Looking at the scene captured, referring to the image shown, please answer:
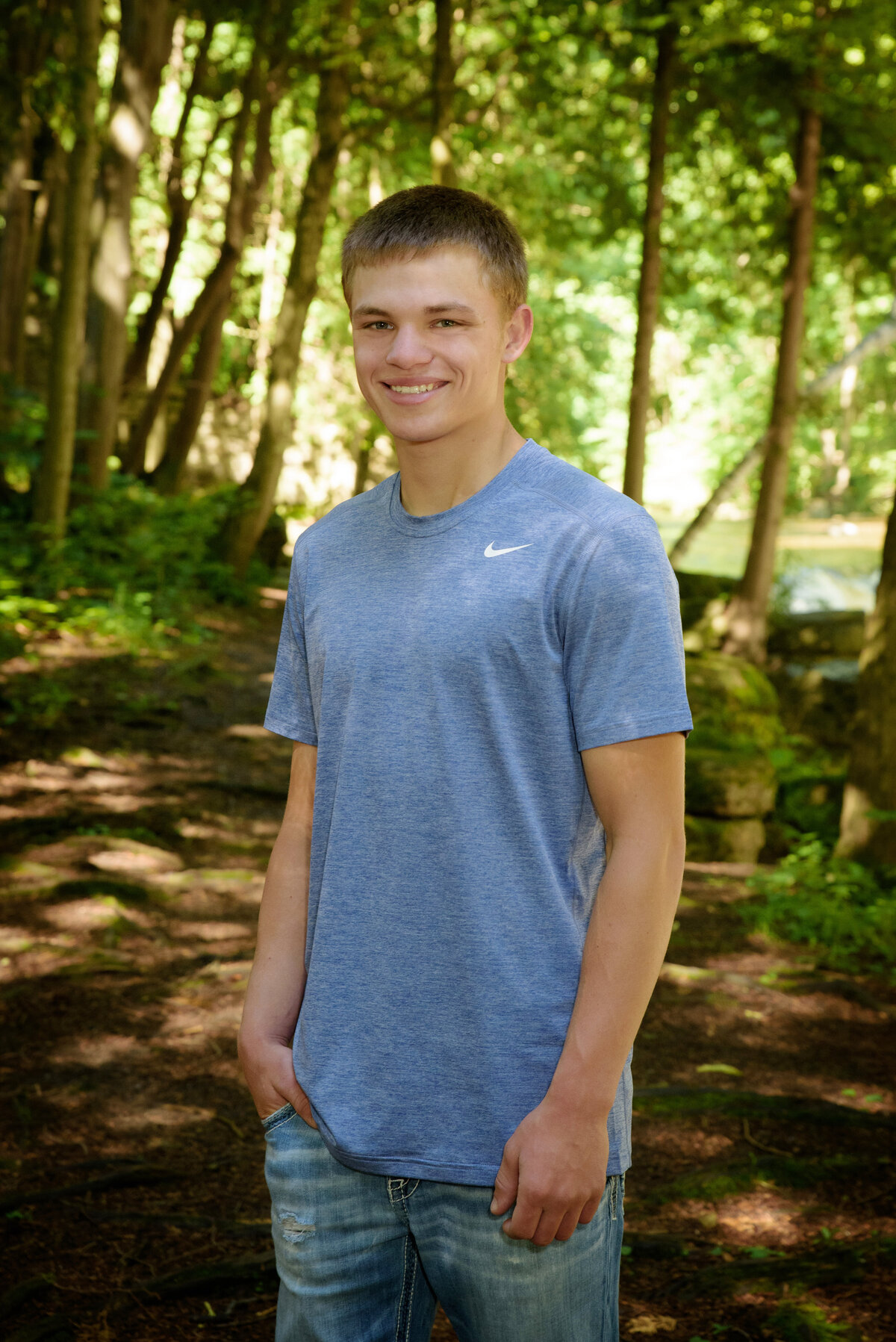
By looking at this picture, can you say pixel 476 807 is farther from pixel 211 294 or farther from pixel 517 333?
pixel 211 294

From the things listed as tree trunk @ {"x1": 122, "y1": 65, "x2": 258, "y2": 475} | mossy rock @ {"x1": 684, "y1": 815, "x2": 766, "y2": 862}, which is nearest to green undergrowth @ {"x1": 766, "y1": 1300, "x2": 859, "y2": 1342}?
mossy rock @ {"x1": 684, "y1": 815, "x2": 766, "y2": 862}

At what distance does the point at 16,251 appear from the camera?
16609 mm

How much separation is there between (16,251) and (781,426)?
10846 millimetres

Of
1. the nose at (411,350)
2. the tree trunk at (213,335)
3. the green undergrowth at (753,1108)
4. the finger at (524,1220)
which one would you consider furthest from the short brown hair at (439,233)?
the tree trunk at (213,335)

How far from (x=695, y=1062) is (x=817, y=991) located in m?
1.23

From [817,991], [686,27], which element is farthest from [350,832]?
[686,27]

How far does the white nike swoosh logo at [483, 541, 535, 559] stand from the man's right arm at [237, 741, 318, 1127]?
1.72 feet

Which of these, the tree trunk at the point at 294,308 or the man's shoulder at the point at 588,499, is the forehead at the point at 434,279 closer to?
the man's shoulder at the point at 588,499

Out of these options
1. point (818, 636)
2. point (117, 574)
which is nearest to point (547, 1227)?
point (117, 574)

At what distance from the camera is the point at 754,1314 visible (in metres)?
3.40

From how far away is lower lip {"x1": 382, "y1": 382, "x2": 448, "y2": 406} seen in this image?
1.84m

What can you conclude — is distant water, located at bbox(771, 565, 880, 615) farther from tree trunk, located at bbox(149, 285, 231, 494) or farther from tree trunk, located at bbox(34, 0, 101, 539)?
tree trunk, located at bbox(34, 0, 101, 539)

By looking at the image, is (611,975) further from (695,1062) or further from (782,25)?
(782,25)

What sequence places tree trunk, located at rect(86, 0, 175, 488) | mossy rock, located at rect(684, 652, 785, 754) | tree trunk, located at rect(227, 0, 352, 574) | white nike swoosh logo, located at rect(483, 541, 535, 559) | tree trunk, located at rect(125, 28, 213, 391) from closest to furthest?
white nike swoosh logo, located at rect(483, 541, 535, 559), mossy rock, located at rect(684, 652, 785, 754), tree trunk, located at rect(86, 0, 175, 488), tree trunk, located at rect(227, 0, 352, 574), tree trunk, located at rect(125, 28, 213, 391)
